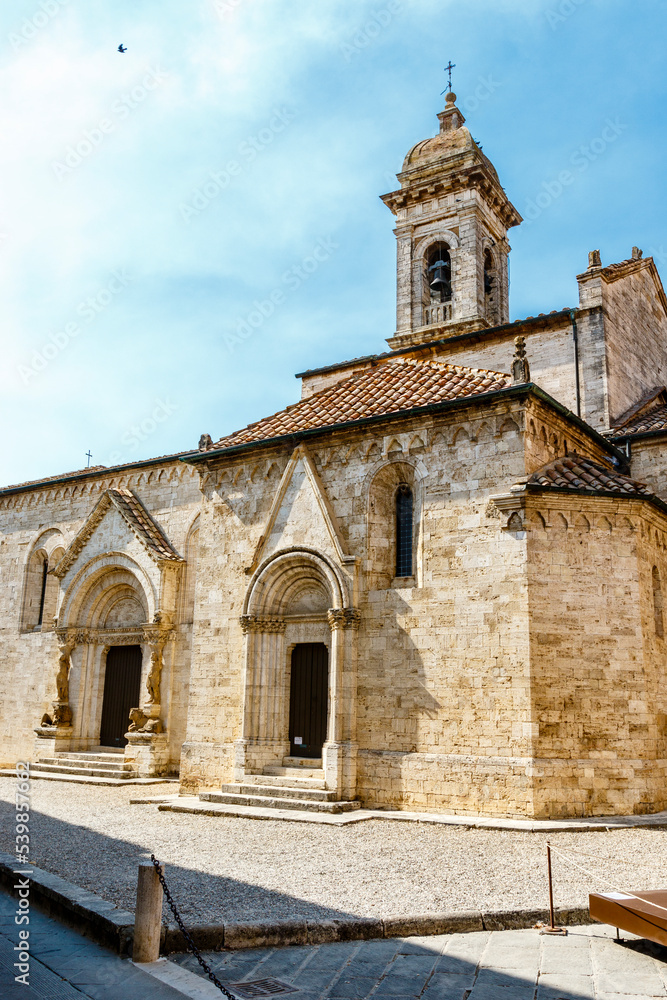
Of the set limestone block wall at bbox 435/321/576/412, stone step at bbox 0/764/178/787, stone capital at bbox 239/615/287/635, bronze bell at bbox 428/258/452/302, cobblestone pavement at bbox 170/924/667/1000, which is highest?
bronze bell at bbox 428/258/452/302

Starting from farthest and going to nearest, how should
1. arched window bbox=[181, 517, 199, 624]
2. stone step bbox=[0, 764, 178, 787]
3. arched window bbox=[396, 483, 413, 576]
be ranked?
arched window bbox=[181, 517, 199, 624] < stone step bbox=[0, 764, 178, 787] < arched window bbox=[396, 483, 413, 576]

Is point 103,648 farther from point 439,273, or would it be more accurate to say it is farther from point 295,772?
point 439,273

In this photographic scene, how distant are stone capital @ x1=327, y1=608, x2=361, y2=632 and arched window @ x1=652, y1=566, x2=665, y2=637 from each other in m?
5.29

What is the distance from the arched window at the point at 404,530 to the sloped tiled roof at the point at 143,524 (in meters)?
8.02

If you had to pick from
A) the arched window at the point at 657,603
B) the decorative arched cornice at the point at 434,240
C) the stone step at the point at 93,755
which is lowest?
the stone step at the point at 93,755

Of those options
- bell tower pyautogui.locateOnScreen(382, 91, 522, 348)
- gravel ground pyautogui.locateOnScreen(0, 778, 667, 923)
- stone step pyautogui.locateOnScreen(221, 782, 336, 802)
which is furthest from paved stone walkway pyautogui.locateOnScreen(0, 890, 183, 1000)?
bell tower pyautogui.locateOnScreen(382, 91, 522, 348)

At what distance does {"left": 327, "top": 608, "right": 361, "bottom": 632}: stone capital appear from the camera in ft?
46.9

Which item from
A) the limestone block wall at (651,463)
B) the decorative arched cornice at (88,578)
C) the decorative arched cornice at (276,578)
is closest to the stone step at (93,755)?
the decorative arched cornice at (88,578)

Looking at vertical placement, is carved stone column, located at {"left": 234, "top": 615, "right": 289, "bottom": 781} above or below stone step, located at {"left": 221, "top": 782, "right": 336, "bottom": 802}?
above

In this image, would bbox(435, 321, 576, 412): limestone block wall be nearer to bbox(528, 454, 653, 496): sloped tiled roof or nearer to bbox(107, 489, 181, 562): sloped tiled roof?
bbox(528, 454, 653, 496): sloped tiled roof

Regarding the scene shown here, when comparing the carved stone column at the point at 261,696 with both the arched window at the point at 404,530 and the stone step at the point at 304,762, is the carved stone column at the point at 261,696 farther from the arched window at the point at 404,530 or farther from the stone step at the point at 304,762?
the arched window at the point at 404,530

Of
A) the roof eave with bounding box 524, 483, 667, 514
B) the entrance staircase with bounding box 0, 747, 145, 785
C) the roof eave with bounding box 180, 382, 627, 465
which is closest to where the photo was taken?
the roof eave with bounding box 524, 483, 667, 514

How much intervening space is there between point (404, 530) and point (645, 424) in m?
6.88

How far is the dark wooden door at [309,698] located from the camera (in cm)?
1496
